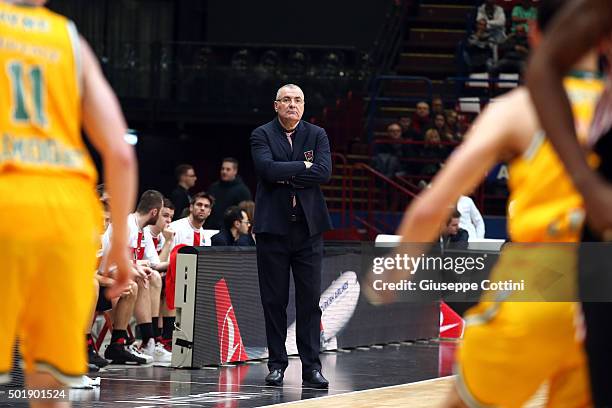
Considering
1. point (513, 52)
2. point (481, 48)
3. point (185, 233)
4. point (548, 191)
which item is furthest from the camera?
point (481, 48)

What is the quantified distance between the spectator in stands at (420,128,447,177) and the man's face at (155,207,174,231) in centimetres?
773

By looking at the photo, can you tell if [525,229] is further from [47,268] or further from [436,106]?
[436,106]

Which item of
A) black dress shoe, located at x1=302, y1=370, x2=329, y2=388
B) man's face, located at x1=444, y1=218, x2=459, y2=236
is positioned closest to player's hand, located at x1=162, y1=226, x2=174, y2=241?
black dress shoe, located at x1=302, y1=370, x2=329, y2=388

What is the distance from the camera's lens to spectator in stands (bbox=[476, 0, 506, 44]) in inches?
885

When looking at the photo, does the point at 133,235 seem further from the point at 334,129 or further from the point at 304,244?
the point at 334,129

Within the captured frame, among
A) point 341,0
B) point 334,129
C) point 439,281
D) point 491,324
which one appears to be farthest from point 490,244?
point 341,0

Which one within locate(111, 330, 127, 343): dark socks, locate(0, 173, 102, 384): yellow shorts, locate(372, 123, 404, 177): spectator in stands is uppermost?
locate(372, 123, 404, 177): spectator in stands

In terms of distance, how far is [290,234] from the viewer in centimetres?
988

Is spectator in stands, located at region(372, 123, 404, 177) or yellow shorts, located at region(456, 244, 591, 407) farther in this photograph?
spectator in stands, located at region(372, 123, 404, 177)

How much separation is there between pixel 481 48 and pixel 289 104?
13.0 m

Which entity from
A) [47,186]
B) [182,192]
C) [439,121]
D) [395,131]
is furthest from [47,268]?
[439,121]

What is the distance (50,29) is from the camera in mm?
4125

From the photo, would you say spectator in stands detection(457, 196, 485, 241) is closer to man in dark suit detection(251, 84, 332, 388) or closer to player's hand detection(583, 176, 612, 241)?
man in dark suit detection(251, 84, 332, 388)

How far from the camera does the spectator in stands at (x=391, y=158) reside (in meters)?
19.8
